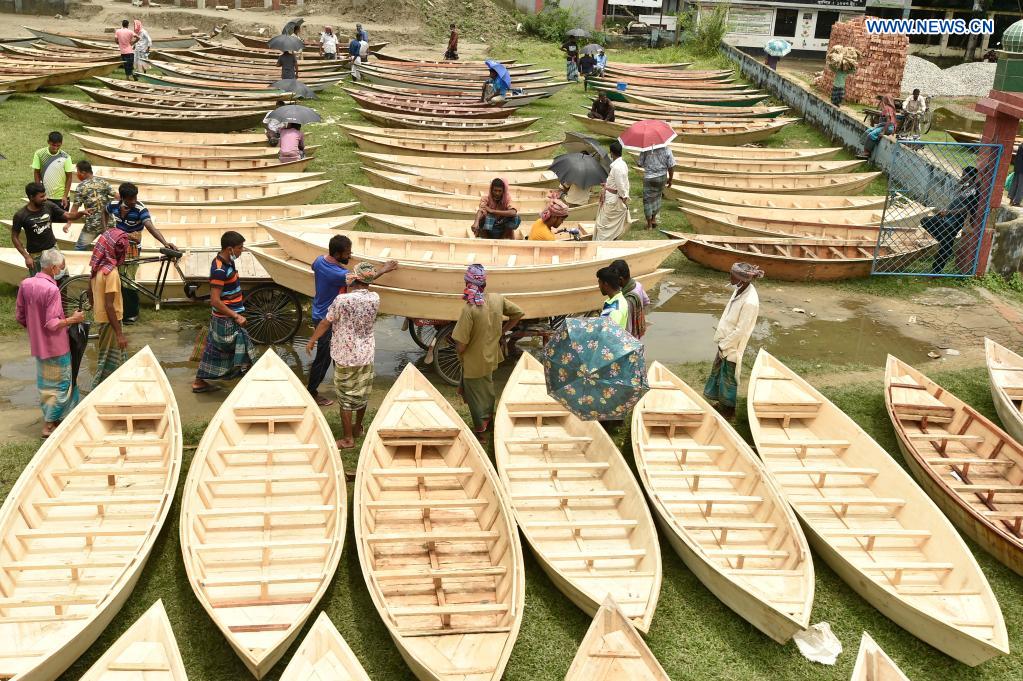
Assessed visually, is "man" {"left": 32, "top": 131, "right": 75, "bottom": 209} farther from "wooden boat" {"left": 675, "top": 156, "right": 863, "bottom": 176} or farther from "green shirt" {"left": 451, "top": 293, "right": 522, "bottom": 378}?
"wooden boat" {"left": 675, "top": 156, "right": 863, "bottom": 176}

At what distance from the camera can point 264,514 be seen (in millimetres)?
7359

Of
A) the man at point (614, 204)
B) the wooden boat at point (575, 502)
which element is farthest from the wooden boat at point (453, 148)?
the wooden boat at point (575, 502)

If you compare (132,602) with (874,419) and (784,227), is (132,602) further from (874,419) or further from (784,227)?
(784,227)

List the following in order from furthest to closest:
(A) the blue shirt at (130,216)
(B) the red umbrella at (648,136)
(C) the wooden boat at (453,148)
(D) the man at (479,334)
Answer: (C) the wooden boat at (453,148)
(B) the red umbrella at (648,136)
(A) the blue shirt at (130,216)
(D) the man at (479,334)

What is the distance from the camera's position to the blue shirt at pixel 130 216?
10.6 meters

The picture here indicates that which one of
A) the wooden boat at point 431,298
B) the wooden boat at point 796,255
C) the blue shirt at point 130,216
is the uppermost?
the blue shirt at point 130,216

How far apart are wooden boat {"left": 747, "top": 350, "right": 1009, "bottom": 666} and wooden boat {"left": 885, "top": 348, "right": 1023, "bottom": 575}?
1.74 feet

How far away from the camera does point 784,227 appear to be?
15.6m

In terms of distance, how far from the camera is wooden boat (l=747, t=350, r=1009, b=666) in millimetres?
6719

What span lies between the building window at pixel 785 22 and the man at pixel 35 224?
119 ft

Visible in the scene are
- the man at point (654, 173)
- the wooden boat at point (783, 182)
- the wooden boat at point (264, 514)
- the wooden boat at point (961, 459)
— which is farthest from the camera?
the wooden boat at point (783, 182)

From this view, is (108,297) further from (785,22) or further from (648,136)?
(785,22)

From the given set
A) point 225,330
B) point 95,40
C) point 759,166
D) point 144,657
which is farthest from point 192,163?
point 95,40

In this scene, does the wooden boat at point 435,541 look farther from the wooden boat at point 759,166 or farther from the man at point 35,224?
the wooden boat at point 759,166
